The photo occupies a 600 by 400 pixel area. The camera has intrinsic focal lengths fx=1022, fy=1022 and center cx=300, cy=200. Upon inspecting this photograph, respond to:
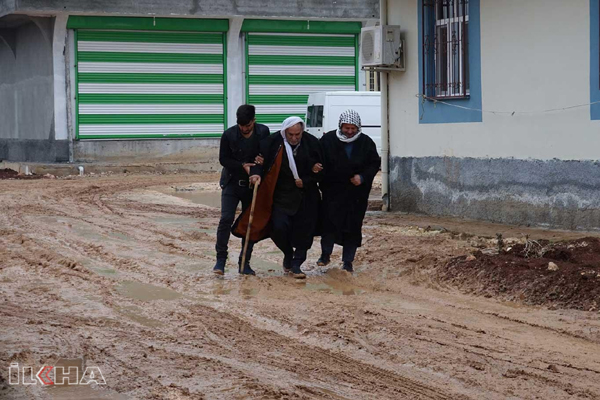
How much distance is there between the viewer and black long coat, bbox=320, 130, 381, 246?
1067 cm

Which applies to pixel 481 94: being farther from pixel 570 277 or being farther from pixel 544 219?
pixel 570 277

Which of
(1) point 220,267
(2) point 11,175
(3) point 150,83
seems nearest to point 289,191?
(1) point 220,267

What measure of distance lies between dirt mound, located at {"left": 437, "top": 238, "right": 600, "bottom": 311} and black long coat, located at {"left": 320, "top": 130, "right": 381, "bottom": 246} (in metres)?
1.07

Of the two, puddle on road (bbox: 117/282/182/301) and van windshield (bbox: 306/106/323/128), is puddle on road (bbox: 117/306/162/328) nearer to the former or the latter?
puddle on road (bbox: 117/282/182/301)

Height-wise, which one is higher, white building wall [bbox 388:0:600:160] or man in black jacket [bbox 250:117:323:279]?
white building wall [bbox 388:0:600:160]

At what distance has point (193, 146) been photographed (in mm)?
30281

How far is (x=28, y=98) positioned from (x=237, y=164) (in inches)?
877

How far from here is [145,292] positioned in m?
9.67

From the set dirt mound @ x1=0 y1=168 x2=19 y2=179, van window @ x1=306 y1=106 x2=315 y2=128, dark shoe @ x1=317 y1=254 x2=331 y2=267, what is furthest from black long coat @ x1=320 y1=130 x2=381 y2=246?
dirt mound @ x1=0 y1=168 x2=19 y2=179

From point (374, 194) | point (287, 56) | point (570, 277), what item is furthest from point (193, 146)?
point (570, 277)

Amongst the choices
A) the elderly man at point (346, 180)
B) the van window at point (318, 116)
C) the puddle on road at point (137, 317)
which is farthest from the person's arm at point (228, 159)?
the van window at point (318, 116)

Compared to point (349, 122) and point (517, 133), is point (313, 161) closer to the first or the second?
point (349, 122)

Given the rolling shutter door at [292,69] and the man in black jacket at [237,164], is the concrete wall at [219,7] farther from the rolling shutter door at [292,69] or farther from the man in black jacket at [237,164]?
the man in black jacket at [237,164]

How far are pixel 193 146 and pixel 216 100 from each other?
154 cm
